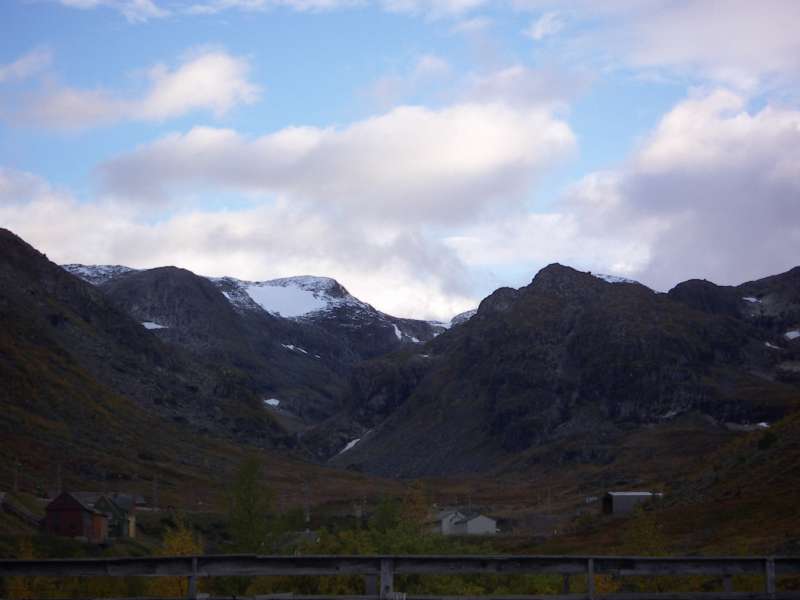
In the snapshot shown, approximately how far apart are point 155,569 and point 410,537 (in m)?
24.8

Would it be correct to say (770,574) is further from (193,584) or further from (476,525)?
(476,525)

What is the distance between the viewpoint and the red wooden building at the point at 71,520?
98625 mm

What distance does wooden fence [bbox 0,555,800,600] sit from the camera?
833 inches

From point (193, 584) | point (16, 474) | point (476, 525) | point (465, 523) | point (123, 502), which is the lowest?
point (193, 584)

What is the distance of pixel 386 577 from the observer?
21.4 meters

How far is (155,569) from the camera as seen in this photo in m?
21.3

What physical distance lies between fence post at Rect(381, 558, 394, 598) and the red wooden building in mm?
81819

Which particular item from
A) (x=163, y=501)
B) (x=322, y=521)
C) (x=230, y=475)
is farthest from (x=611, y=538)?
(x=230, y=475)

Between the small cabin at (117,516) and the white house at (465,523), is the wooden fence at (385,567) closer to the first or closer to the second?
the small cabin at (117,516)

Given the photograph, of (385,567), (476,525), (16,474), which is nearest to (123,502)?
(16,474)

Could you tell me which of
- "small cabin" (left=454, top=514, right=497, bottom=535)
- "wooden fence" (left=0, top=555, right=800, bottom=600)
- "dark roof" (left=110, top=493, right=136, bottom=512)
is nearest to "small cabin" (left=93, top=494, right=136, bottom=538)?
"dark roof" (left=110, top=493, right=136, bottom=512)

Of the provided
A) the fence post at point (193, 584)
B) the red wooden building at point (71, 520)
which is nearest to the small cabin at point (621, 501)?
the red wooden building at point (71, 520)

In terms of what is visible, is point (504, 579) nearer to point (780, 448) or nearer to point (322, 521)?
point (780, 448)

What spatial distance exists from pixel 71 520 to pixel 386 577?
278 ft
